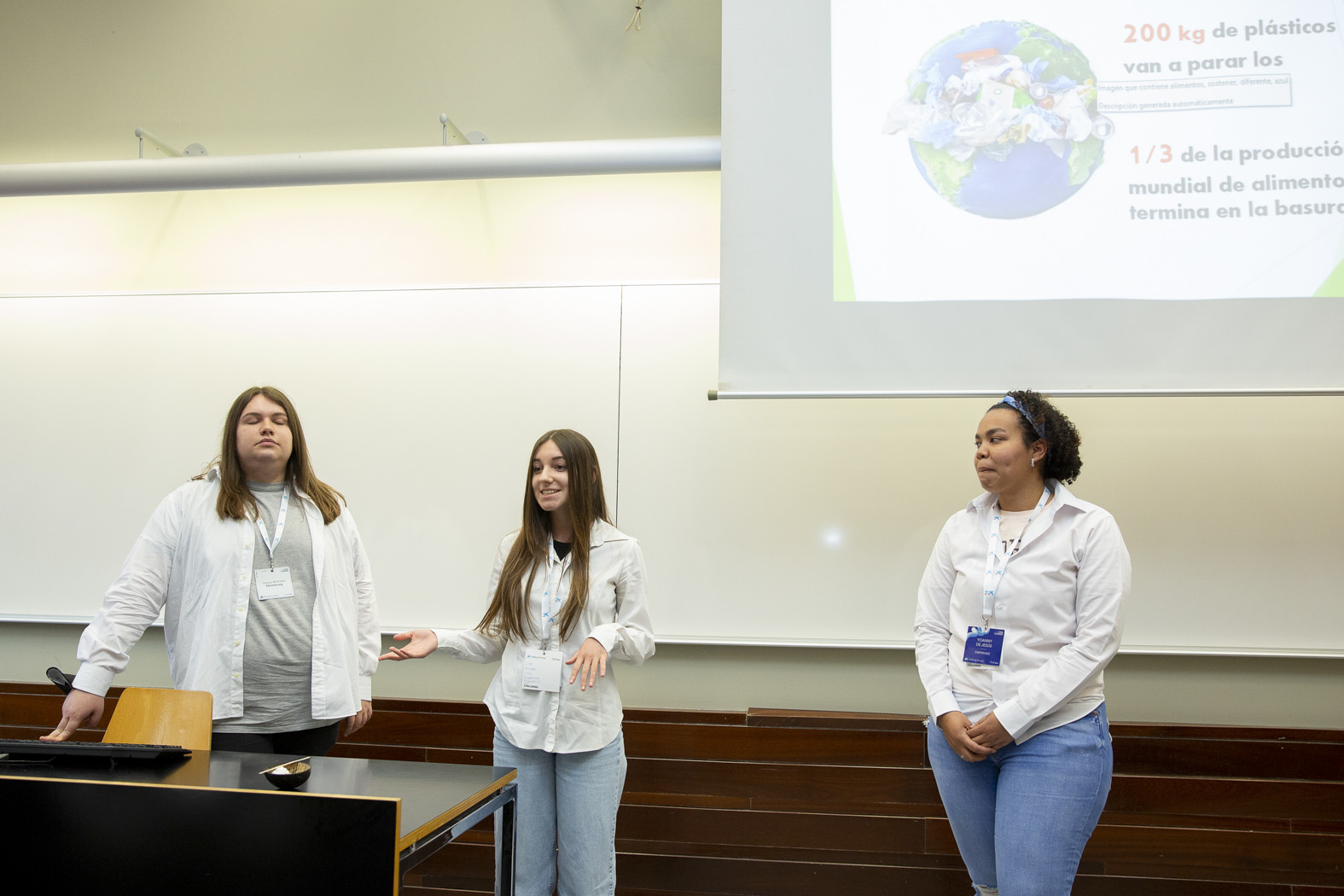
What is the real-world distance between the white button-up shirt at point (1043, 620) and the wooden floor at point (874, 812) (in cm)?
112

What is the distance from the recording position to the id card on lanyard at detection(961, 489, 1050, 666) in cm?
202

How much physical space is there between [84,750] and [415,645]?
26.8 inches

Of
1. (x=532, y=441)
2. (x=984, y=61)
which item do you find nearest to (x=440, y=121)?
(x=532, y=441)

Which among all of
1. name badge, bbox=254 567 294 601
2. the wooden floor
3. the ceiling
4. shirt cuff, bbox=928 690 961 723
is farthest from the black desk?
the ceiling

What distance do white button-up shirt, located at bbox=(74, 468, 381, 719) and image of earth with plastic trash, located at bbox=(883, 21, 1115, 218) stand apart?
2.16 metres

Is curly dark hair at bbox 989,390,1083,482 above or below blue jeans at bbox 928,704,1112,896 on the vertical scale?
above

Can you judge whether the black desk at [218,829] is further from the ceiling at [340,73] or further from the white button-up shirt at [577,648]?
the ceiling at [340,73]

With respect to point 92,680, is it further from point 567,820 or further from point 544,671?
point 567,820

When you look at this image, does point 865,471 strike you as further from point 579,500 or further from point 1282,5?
point 1282,5

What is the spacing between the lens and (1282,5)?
2.77 meters

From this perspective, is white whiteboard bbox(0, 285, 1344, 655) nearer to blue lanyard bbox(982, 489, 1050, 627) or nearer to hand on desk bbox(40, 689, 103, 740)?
blue lanyard bbox(982, 489, 1050, 627)

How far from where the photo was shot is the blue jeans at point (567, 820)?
2.21m

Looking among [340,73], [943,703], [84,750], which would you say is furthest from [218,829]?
[340,73]

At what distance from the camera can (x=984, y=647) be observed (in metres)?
2.03
